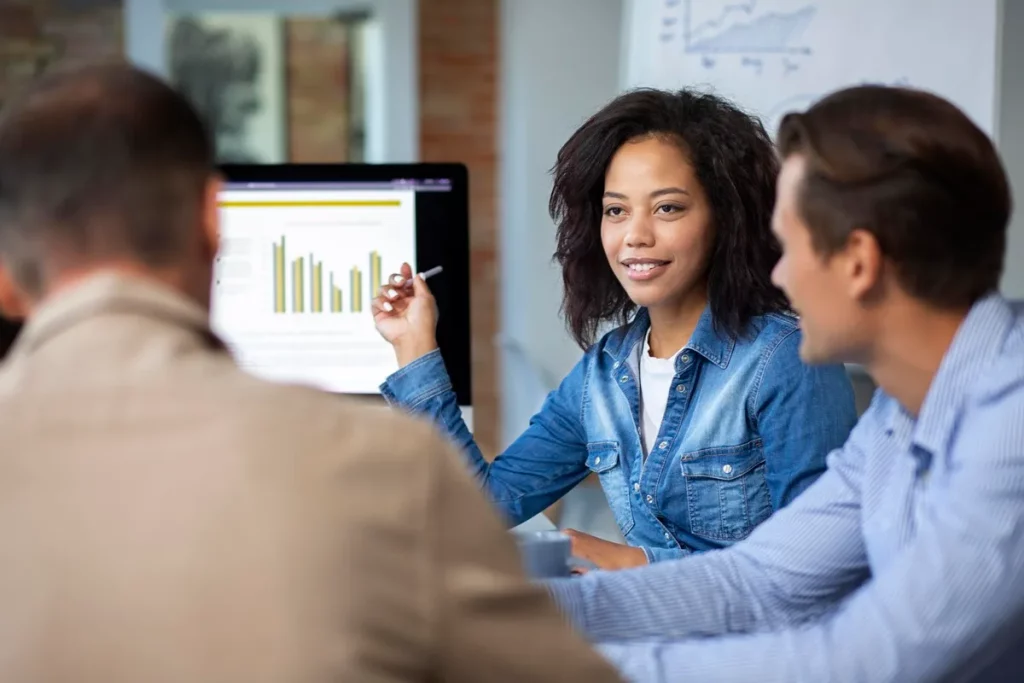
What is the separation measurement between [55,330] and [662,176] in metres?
1.19

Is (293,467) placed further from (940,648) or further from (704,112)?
(704,112)

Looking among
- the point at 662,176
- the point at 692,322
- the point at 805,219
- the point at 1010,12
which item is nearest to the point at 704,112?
the point at 662,176

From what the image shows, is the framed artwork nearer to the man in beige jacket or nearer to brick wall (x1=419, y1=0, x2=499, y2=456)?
brick wall (x1=419, y1=0, x2=499, y2=456)

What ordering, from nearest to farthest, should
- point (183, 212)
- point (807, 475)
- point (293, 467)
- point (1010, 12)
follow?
point (293, 467) < point (183, 212) < point (807, 475) < point (1010, 12)

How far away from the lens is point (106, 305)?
29.3 inches

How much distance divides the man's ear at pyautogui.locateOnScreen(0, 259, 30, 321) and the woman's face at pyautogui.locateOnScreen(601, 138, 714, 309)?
40.9 inches

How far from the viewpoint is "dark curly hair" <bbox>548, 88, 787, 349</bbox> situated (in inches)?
69.7

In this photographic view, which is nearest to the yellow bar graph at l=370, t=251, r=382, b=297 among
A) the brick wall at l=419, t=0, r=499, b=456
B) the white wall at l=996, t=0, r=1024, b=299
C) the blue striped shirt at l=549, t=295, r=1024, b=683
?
the blue striped shirt at l=549, t=295, r=1024, b=683

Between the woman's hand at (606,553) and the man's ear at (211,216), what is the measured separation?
831 millimetres

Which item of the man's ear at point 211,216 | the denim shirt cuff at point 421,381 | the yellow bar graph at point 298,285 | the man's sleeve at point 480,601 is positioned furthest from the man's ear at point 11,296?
the yellow bar graph at point 298,285

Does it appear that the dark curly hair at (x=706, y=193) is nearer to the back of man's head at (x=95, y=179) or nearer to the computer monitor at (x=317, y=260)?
the computer monitor at (x=317, y=260)

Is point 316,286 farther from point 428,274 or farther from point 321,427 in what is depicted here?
point 321,427

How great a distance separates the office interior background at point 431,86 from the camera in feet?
11.5

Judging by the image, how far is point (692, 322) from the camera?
1822 mm
